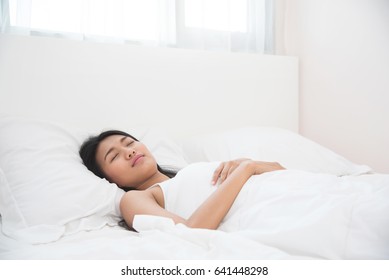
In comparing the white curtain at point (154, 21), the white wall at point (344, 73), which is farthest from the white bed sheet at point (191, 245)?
the white curtain at point (154, 21)

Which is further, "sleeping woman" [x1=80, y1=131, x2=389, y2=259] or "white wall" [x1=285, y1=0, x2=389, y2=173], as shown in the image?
"white wall" [x1=285, y1=0, x2=389, y2=173]

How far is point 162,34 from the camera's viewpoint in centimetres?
166

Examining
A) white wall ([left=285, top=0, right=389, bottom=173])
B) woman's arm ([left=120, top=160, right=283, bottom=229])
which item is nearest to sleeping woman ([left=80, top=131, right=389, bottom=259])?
woman's arm ([left=120, top=160, right=283, bottom=229])

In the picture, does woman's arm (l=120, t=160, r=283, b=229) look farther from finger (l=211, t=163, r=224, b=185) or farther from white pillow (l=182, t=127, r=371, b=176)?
white pillow (l=182, t=127, r=371, b=176)

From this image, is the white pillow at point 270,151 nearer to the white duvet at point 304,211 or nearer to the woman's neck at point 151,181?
the woman's neck at point 151,181

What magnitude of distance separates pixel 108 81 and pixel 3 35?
0.42 meters

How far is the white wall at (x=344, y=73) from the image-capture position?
1478 millimetres

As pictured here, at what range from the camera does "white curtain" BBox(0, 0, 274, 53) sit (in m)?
1.43

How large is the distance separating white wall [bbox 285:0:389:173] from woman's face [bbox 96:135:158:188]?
39.4 inches

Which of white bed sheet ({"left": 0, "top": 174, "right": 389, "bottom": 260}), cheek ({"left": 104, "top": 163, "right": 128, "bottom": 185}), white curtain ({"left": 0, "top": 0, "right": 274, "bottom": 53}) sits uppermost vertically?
white curtain ({"left": 0, "top": 0, "right": 274, "bottom": 53})

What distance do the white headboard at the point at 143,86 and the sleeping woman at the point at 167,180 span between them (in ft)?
1.11

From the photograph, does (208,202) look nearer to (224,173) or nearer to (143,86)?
(224,173)

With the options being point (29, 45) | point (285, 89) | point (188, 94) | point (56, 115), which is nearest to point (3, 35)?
point (29, 45)

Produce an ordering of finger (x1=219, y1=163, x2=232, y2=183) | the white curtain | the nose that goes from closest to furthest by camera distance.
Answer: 1. finger (x1=219, y1=163, x2=232, y2=183)
2. the nose
3. the white curtain
